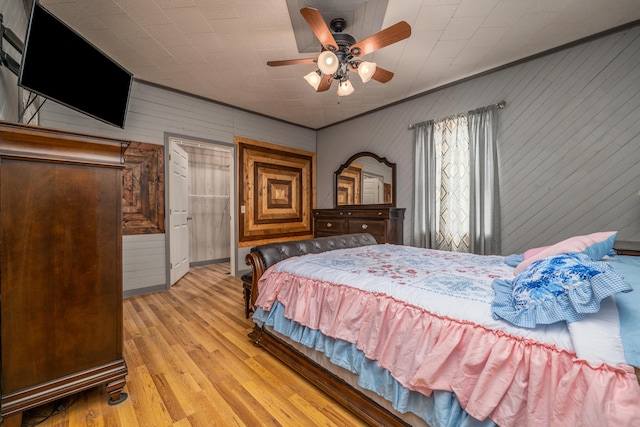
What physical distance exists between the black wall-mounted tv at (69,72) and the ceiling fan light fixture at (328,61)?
1660 millimetres

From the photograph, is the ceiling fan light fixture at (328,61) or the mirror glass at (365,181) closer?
the ceiling fan light fixture at (328,61)

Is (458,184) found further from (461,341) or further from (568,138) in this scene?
(461,341)

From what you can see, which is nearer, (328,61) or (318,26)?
(318,26)

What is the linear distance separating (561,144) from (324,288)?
305cm

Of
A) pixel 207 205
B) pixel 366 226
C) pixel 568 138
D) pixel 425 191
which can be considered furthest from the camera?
pixel 207 205

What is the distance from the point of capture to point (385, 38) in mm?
2021

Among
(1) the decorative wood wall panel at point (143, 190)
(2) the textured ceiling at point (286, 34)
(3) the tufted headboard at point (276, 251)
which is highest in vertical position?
(2) the textured ceiling at point (286, 34)

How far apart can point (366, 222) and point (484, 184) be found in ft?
5.63

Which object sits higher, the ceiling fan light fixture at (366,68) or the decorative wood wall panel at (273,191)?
the ceiling fan light fixture at (366,68)

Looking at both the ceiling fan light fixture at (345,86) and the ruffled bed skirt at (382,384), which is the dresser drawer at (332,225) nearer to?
the ceiling fan light fixture at (345,86)

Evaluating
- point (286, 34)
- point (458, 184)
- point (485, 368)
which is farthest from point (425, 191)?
point (485, 368)

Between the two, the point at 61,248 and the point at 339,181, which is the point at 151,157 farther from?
the point at 339,181

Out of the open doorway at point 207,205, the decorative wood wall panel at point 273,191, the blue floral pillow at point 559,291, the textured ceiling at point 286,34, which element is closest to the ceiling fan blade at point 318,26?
the textured ceiling at point 286,34

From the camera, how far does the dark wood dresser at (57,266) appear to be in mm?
1232
